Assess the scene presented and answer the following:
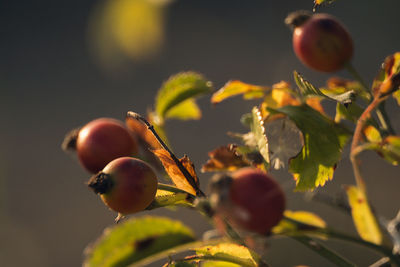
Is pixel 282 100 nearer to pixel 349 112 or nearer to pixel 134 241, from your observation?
pixel 349 112

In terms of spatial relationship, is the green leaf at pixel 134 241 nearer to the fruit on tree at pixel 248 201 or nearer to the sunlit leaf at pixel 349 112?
the fruit on tree at pixel 248 201

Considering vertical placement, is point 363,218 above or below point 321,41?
below

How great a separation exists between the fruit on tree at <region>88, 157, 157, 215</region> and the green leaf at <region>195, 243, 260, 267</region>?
4.0 inches

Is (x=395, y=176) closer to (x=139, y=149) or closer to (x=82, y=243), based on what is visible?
(x=82, y=243)

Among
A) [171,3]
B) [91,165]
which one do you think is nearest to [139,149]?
[91,165]

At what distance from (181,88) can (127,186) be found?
0.99 ft

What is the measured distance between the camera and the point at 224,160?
25.9 inches

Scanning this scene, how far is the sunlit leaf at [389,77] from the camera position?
1.80ft

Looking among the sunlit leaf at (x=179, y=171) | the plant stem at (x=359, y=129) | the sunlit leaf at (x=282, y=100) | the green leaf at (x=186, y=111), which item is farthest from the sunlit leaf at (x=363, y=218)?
the green leaf at (x=186, y=111)

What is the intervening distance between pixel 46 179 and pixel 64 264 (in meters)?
0.90

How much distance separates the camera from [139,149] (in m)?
0.78

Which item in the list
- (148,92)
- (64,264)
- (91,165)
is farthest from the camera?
(148,92)

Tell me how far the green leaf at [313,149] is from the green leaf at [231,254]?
0.13 metres

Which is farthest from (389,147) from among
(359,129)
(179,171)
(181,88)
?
(181,88)
